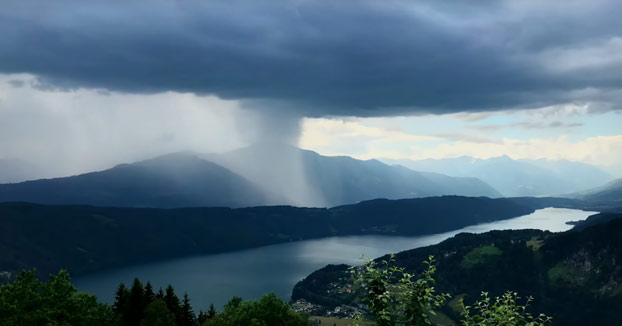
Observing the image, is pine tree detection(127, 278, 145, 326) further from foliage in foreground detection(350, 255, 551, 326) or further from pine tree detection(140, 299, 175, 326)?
foliage in foreground detection(350, 255, 551, 326)

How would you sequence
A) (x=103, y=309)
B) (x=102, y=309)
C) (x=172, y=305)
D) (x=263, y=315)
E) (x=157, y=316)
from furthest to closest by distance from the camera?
(x=172, y=305), (x=103, y=309), (x=102, y=309), (x=157, y=316), (x=263, y=315)

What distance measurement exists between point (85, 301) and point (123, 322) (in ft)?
30.9

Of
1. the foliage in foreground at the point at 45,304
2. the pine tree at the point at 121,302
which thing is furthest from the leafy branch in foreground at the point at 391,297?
the pine tree at the point at 121,302

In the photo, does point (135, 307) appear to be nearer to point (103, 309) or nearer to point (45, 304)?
point (103, 309)

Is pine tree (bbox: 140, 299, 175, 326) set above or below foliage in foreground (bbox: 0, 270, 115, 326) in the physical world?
below

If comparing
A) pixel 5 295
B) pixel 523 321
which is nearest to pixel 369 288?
pixel 523 321

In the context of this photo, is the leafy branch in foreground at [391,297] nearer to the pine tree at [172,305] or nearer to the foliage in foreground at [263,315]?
the foliage in foreground at [263,315]

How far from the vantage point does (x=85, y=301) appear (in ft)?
224

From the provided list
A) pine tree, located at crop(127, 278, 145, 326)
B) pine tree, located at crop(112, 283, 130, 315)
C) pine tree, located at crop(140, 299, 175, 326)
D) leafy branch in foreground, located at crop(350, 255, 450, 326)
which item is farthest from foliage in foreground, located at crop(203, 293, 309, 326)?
leafy branch in foreground, located at crop(350, 255, 450, 326)

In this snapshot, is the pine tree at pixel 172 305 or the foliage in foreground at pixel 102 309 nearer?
the foliage in foreground at pixel 102 309

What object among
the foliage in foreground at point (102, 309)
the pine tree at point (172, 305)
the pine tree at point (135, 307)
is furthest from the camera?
the pine tree at point (172, 305)

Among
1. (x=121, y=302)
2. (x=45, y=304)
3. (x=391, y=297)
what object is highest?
(x=391, y=297)

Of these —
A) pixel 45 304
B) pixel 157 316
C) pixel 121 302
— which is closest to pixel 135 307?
pixel 121 302

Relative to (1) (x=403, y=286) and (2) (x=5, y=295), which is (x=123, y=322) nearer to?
(2) (x=5, y=295)
